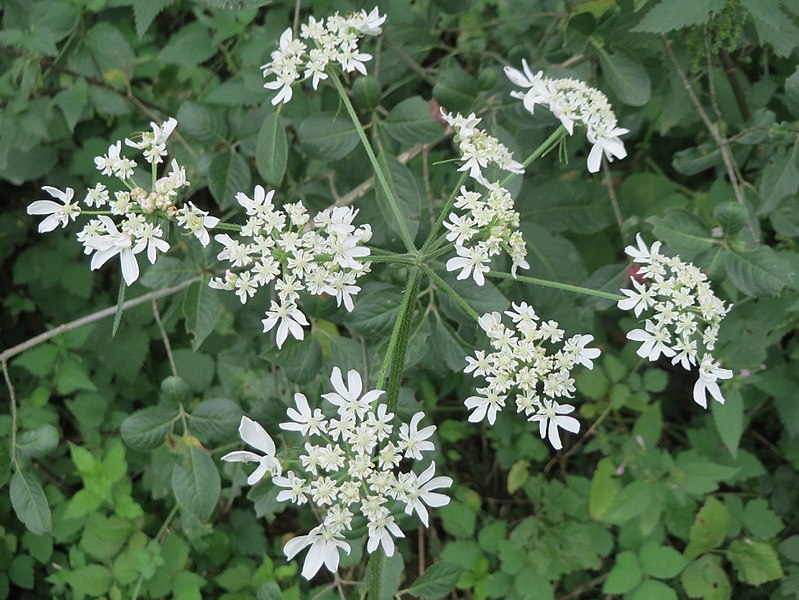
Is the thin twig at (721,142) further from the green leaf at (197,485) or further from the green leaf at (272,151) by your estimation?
the green leaf at (197,485)

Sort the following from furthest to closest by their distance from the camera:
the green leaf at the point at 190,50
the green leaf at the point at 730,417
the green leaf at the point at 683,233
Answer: the green leaf at the point at 190,50 → the green leaf at the point at 730,417 → the green leaf at the point at 683,233

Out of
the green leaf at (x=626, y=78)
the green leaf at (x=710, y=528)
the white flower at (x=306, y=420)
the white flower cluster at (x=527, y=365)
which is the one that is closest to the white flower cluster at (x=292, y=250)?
the white flower at (x=306, y=420)

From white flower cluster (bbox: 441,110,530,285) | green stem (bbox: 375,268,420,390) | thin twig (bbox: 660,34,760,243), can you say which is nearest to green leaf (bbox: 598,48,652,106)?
thin twig (bbox: 660,34,760,243)

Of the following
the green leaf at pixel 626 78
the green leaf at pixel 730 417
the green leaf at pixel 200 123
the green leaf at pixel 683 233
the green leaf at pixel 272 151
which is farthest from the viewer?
the green leaf at pixel 730 417

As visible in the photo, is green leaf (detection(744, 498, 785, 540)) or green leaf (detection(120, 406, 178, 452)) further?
green leaf (detection(744, 498, 785, 540))

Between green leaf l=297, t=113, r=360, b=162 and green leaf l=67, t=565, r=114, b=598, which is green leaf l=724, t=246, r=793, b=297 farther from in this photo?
green leaf l=67, t=565, r=114, b=598

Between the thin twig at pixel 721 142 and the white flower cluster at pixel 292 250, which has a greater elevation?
the white flower cluster at pixel 292 250

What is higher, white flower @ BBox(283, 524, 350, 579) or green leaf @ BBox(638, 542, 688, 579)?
white flower @ BBox(283, 524, 350, 579)

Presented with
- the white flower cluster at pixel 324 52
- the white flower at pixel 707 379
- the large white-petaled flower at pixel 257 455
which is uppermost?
the white flower cluster at pixel 324 52
